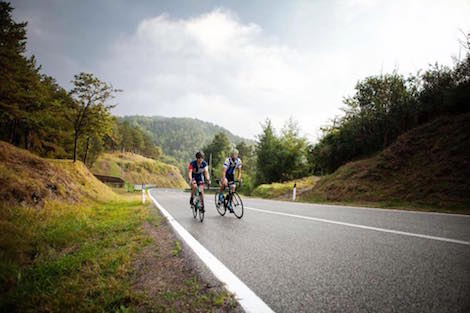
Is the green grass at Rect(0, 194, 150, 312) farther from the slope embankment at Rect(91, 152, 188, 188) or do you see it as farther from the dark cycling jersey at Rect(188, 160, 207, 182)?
the slope embankment at Rect(91, 152, 188, 188)

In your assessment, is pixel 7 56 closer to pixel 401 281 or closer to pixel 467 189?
pixel 401 281

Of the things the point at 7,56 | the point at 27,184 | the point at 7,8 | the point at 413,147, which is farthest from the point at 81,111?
the point at 413,147

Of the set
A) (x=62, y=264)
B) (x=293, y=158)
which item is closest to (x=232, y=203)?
(x=62, y=264)

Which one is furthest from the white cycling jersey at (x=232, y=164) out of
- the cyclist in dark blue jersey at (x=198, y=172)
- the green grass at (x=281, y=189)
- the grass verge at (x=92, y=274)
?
the green grass at (x=281, y=189)

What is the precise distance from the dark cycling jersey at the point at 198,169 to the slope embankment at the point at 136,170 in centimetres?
6743

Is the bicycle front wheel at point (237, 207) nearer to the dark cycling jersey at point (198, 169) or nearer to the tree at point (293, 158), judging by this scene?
the dark cycling jersey at point (198, 169)

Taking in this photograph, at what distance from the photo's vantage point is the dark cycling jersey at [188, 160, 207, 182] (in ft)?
24.2

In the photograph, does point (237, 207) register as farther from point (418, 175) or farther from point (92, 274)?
point (418, 175)

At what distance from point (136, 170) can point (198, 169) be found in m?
76.1

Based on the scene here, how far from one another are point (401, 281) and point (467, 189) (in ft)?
31.1

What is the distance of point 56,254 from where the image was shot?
4160 millimetres

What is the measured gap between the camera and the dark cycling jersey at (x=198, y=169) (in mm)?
7379

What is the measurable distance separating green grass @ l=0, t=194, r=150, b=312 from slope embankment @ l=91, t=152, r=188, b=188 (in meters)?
67.4

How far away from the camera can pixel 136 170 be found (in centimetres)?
7600
